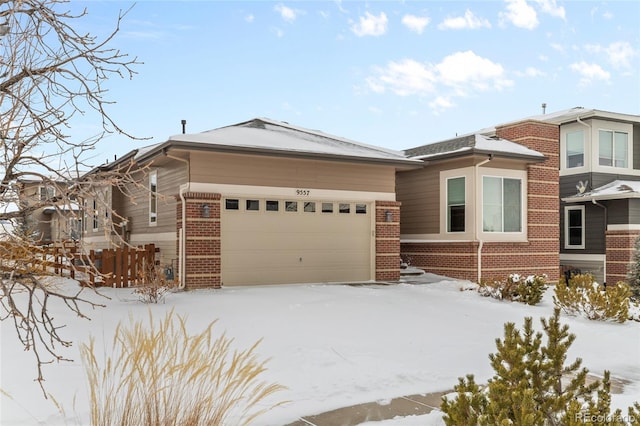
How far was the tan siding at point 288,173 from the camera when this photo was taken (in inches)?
538

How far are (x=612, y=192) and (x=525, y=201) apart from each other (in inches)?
203

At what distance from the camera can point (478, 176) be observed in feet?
55.6

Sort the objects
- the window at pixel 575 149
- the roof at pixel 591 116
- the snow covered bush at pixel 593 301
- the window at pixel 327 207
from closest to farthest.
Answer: the snow covered bush at pixel 593 301 < the window at pixel 327 207 < the roof at pixel 591 116 < the window at pixel 575 149

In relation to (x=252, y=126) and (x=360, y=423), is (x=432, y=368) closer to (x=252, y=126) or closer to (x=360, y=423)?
(x=360, y=423)

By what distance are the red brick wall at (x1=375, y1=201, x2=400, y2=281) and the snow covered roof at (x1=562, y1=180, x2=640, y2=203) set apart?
967cm

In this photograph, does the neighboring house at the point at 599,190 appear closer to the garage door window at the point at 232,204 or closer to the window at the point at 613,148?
the window at the point at 613,148

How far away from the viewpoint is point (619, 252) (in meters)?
20.7

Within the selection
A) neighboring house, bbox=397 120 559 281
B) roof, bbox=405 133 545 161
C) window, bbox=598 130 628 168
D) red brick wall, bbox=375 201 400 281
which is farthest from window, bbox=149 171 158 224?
window, bbox=598 130 628 168

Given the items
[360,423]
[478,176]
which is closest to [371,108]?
[478,176]

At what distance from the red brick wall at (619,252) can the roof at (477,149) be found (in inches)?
224

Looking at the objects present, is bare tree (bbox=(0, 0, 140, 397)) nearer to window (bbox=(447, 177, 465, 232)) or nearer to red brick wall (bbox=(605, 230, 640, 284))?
window (bbox=(447, 177, 465, 232))

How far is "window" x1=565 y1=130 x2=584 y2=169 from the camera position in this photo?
22.5 m

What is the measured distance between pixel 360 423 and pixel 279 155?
31.3 feet

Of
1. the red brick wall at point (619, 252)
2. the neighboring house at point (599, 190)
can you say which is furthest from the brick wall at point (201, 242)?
the red brick wall at point (619, 252)
